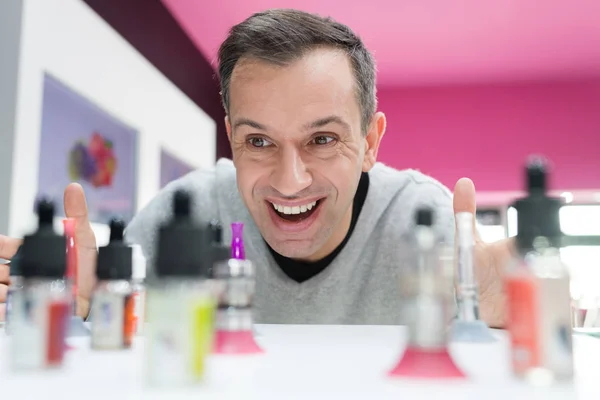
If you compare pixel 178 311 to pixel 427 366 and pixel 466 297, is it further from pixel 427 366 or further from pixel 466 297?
pixel 466 297

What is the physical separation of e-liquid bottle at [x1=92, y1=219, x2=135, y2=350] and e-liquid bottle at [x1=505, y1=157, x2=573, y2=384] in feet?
1.07

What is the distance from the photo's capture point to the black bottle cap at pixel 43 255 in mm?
452

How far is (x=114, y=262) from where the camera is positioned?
0.51 meters

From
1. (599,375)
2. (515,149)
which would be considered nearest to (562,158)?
(515,149)

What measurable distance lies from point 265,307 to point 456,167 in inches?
177

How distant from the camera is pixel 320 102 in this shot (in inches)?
37.5

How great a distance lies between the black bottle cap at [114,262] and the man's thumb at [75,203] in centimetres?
40

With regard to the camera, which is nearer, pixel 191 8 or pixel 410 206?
pixel 410 206

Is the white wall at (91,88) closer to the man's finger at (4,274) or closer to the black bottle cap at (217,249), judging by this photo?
the man's finger at (4,274)

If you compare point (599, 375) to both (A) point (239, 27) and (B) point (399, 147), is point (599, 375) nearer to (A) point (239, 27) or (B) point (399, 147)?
(A) point (239, 27)

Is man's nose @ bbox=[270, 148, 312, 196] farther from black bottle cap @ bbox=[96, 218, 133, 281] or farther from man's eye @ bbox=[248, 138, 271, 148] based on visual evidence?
black bottle cap @ bbox=[96, 218, 133, 281]

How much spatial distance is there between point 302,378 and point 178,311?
11 centimetres

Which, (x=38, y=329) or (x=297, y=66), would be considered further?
(x=297, y=66)

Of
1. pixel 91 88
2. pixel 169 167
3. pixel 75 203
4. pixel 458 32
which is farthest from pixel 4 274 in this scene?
pixel 458 32
